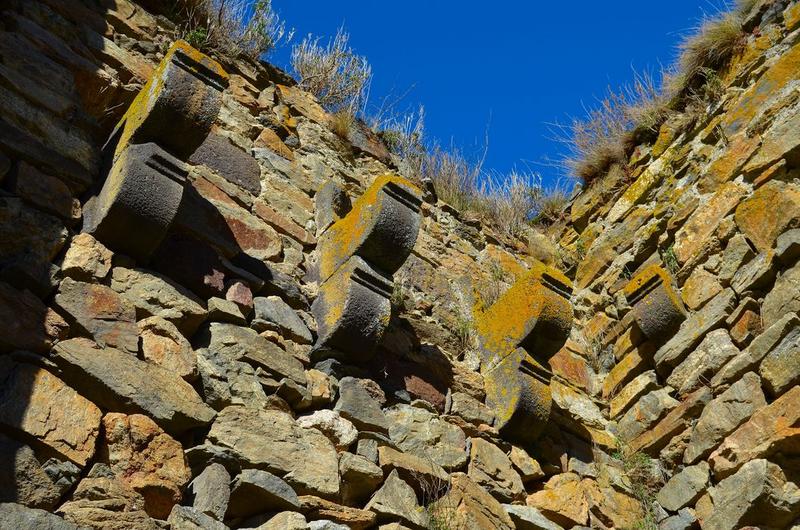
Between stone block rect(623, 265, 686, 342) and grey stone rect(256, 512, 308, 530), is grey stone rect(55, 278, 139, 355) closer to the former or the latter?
grey stone rect(256, 512, 308, 530)

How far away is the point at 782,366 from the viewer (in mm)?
3893

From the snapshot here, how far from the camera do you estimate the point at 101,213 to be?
307 cm

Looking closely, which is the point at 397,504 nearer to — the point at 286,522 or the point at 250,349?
the point at 286,522

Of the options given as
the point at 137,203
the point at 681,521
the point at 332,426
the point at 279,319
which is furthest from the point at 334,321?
the point at 681,521

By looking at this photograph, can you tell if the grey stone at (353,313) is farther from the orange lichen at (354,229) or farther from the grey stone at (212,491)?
the grey stone at (212,491)

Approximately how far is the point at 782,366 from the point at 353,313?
1920mm

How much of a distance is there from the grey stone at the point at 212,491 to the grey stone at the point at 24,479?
433 mm

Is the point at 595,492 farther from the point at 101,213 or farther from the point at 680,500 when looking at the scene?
the point at 101,213

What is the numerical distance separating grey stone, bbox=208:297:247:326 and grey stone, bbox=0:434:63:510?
1014 millimetres

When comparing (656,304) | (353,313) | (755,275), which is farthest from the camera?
(656,304)

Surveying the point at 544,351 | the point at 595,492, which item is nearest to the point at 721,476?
the point at 595,492

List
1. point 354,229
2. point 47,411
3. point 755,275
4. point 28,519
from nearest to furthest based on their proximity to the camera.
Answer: point 28,519, point 47,411, point 354,229, point 755,275

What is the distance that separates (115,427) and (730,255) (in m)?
3.29

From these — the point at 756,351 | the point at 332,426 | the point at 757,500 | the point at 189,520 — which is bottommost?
the point at 189,520
